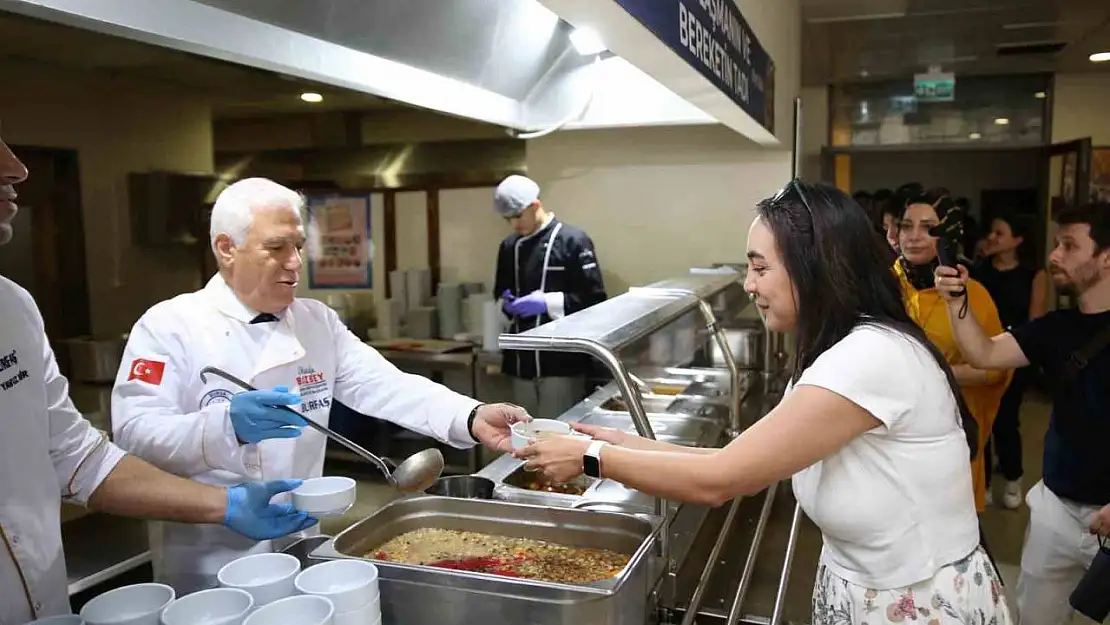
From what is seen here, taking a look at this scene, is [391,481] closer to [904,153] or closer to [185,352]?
[185,352]

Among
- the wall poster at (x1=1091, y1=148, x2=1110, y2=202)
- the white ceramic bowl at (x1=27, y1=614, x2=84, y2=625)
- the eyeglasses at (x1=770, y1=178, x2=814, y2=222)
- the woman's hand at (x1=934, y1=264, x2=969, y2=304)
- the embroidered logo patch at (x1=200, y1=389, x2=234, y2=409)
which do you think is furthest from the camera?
the wall poster at (x1=1091, y1=148, x2=1110, y2=202)

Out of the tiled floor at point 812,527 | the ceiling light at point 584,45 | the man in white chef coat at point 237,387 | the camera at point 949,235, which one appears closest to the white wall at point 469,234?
the tiled floor at point 812,527

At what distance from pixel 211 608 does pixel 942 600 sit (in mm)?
1162

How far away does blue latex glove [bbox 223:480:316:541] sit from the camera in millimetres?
1386

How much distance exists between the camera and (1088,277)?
2.23 meters

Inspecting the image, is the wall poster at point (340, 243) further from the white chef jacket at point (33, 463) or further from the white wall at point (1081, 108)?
the white wall at point (1081, 108)

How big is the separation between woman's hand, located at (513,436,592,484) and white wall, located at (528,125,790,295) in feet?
10.3

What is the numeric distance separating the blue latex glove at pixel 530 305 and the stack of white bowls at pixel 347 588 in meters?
2.56

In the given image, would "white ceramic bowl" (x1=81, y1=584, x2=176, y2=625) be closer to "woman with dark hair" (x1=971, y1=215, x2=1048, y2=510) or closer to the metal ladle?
the metal ladle

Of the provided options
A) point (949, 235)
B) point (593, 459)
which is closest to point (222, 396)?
point (593, 459)

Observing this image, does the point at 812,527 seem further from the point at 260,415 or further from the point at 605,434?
the point at 260,415

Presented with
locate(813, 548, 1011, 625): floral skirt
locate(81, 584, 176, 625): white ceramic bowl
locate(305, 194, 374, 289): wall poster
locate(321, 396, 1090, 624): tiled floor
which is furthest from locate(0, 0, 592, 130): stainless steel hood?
locate(305, 194, 374, 289): wall poster

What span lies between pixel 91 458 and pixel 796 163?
4008mm

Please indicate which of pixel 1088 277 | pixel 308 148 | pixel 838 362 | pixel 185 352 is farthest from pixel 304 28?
pixel 308 148
